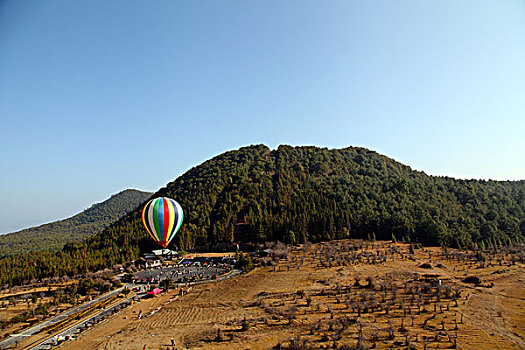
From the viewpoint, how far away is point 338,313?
2438cm

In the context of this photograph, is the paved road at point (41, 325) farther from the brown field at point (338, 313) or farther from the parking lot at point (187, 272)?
the parking lot at point (187, 272)

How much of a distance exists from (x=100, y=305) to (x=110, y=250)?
30132mm

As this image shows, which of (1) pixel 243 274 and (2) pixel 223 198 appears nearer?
(1) pixel 243 274

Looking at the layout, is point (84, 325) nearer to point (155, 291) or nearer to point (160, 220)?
point (155, 291)

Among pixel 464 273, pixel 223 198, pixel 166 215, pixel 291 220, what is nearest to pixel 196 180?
pixel 223 198

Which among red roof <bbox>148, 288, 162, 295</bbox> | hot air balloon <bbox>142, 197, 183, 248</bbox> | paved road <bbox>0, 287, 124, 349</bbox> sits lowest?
paved road <bbox>0, 287, 124, 349</bbox>

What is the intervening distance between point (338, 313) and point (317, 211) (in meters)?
56.0

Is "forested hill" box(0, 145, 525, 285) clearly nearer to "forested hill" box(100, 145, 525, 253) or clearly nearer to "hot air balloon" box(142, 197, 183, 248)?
"forested hill" box(100, 145, 525, 253)

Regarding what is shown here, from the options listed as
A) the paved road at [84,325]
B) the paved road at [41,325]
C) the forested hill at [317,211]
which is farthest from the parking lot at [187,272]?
the forested hill at [317,211]

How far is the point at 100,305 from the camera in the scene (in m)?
31.1

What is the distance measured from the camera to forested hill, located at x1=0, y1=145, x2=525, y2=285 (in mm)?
62188

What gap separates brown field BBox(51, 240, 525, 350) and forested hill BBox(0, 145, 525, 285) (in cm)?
2731

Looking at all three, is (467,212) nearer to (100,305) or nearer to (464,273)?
(464,273)

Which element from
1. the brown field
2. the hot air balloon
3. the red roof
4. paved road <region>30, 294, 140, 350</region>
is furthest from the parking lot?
paved road <region>30, 294, 140, 350</region>
